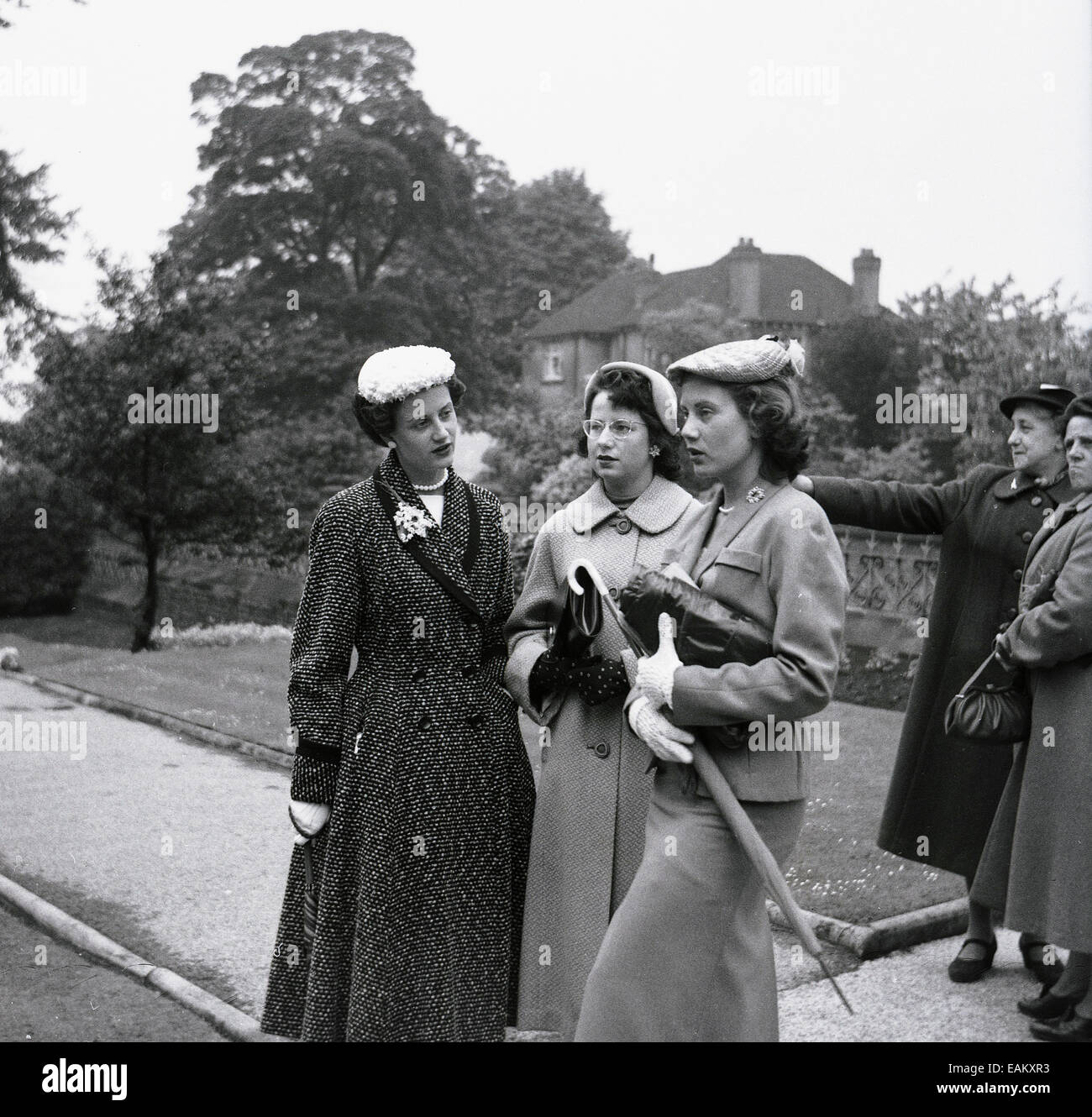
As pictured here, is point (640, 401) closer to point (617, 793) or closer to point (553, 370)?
point (617, 793)

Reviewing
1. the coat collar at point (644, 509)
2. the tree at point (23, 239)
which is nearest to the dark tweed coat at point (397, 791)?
the coat collar at point (644, 509)

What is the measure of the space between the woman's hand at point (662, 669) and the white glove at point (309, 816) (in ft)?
3.53

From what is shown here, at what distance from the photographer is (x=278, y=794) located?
877 cm

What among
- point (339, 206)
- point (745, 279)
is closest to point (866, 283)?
point (745, 279)

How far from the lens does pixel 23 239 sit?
1405cm

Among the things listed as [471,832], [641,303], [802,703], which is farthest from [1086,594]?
[641,303]

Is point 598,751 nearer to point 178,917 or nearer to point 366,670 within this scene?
point 366,670

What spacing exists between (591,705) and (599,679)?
179 millimetres

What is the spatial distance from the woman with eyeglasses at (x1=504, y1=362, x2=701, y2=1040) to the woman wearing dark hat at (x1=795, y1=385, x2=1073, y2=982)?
3.61ft

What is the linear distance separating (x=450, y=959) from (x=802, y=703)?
1391 mm

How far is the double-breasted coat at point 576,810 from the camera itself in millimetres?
3967

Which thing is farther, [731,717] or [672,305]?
[672,305]

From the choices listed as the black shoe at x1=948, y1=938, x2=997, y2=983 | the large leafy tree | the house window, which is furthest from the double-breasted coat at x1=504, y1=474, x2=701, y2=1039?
the house window

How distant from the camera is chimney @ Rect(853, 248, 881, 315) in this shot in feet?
67.4
